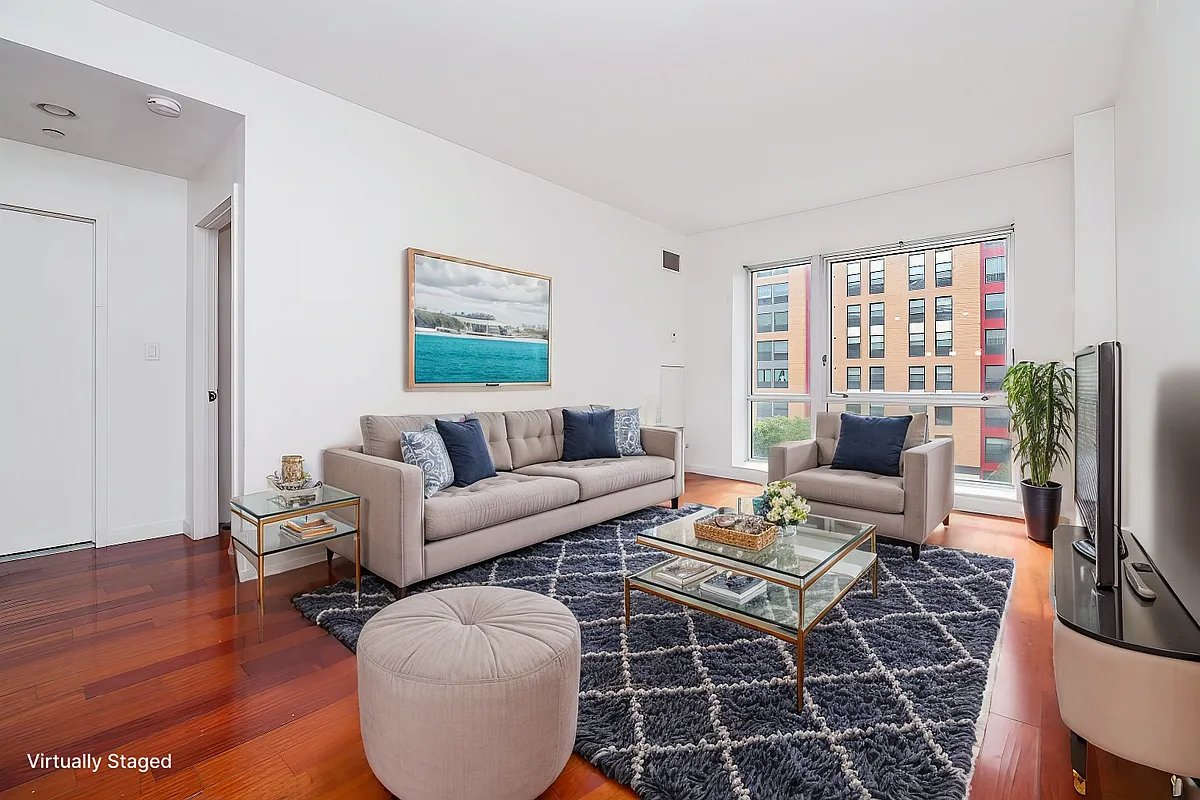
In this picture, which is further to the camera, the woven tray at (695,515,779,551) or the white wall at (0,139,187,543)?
the white wall at (0,139,187,543)

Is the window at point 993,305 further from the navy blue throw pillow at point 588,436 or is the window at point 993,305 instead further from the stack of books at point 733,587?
the stack of books at point 733,587

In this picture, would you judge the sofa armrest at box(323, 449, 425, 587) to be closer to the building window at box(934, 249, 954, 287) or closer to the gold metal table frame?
the gold metal table frame

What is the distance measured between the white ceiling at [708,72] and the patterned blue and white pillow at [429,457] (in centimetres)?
198

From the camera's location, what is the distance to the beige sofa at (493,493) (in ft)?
8.75

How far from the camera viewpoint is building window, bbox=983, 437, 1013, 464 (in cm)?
449

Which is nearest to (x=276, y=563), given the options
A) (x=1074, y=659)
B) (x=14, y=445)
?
(x=14, y=445)

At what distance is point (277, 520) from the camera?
2.43 metres

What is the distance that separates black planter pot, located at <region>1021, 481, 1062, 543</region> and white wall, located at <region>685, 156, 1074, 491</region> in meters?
0.54

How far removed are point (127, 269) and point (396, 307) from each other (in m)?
1.68

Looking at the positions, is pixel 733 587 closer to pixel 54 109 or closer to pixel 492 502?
pixel 492 502

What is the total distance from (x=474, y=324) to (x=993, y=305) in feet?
13.5

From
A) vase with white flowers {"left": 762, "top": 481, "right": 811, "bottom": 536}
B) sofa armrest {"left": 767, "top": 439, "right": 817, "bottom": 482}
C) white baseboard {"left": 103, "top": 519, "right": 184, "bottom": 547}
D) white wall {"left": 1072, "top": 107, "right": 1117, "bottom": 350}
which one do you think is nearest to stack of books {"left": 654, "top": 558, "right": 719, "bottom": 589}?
vase with white flowers {"left": 762, "top": 481, "right": 811, "bottom": 536}

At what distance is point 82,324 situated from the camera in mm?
3455

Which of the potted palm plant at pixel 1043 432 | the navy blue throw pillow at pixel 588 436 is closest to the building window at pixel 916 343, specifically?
the potted palm plant at pixel 1043 432
